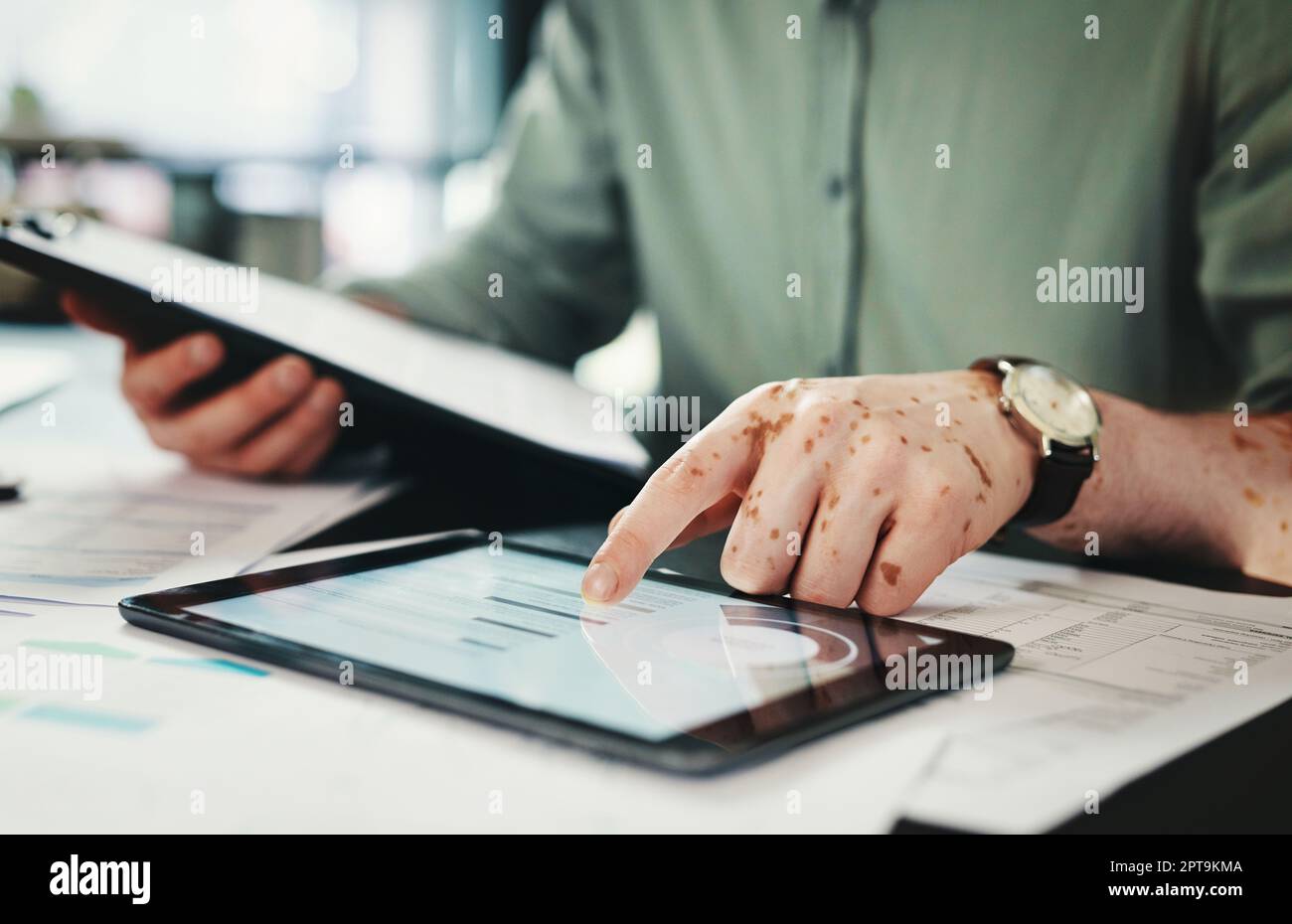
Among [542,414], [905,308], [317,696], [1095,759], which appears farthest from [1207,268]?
[317,696]

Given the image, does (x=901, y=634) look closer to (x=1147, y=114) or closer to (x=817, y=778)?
(x=817, y=778)

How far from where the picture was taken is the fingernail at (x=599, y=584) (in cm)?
42

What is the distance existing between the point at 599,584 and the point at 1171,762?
206 millimetres

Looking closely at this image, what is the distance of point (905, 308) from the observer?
0.97m

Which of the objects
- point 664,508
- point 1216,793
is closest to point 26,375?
point 664,508

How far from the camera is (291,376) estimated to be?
712 mm

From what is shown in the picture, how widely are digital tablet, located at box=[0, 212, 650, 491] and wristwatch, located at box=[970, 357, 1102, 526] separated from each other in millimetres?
213

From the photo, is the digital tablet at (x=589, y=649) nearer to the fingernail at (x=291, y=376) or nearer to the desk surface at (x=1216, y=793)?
the desk surface at (x=1216, y=793)

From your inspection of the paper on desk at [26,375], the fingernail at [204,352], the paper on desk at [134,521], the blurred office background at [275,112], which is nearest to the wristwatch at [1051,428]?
the paper on desk at [134,521]

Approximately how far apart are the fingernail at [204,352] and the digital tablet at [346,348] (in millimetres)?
13

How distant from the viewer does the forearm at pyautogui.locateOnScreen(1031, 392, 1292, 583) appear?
0.58 meters

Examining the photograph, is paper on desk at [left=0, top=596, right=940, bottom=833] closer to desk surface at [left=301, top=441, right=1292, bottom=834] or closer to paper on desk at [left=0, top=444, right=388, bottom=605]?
desk surface at [left=301, top=441, right=1292, bottom=834]

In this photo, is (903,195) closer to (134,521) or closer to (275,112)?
(134,521)
